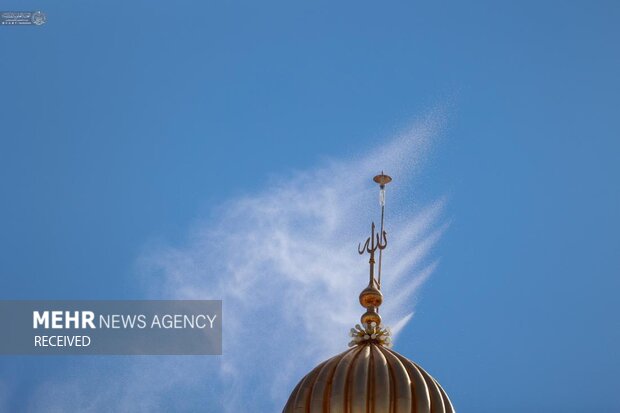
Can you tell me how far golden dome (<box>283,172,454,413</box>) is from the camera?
169 ft

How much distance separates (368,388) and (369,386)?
85mm

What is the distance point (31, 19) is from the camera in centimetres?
6706

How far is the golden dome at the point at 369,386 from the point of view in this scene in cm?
5159

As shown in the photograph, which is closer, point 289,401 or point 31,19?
point 289,401

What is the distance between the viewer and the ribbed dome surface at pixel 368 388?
2030 inches

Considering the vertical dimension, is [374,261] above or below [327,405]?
above

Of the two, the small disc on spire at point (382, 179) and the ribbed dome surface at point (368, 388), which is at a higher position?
the small disc on spire at point (382, 179)

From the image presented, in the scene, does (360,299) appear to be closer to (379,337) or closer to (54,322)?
(379,337)

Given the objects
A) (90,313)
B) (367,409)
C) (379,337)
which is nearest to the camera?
(367,409)

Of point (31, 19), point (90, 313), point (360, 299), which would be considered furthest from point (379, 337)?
point (31, 19)

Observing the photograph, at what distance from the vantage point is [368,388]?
51938 mm

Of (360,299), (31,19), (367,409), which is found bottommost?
(367,409)

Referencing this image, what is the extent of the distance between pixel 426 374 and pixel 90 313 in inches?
597

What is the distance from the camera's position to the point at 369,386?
171 feet
